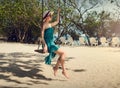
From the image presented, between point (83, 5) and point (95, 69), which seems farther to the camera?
point (83, 5)

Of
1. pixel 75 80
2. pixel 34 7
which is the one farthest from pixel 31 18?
pixel 75 80

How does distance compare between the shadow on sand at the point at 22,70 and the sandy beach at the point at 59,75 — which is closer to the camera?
the sandy beach at the point at 59,75

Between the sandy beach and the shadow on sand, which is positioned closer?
the sandy beach

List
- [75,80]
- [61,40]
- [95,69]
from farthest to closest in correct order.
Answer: [61,40] < [95,69] < [75,80]

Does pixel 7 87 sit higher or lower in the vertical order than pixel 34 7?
lower

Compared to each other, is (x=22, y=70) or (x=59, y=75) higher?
(x=22, y=70)

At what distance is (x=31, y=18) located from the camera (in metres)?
33.1

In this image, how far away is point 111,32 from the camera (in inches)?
1416

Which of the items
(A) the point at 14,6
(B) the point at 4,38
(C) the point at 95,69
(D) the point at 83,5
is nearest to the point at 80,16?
(D) the point at 83,5

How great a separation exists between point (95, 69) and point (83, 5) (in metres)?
20.9

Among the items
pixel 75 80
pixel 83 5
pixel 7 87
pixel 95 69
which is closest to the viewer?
pixel 7 87

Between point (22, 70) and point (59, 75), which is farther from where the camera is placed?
point (22, 70)

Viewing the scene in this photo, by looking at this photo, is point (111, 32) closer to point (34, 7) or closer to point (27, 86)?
point (34, 7)

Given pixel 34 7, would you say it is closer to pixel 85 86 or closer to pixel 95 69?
pixel 95 69
